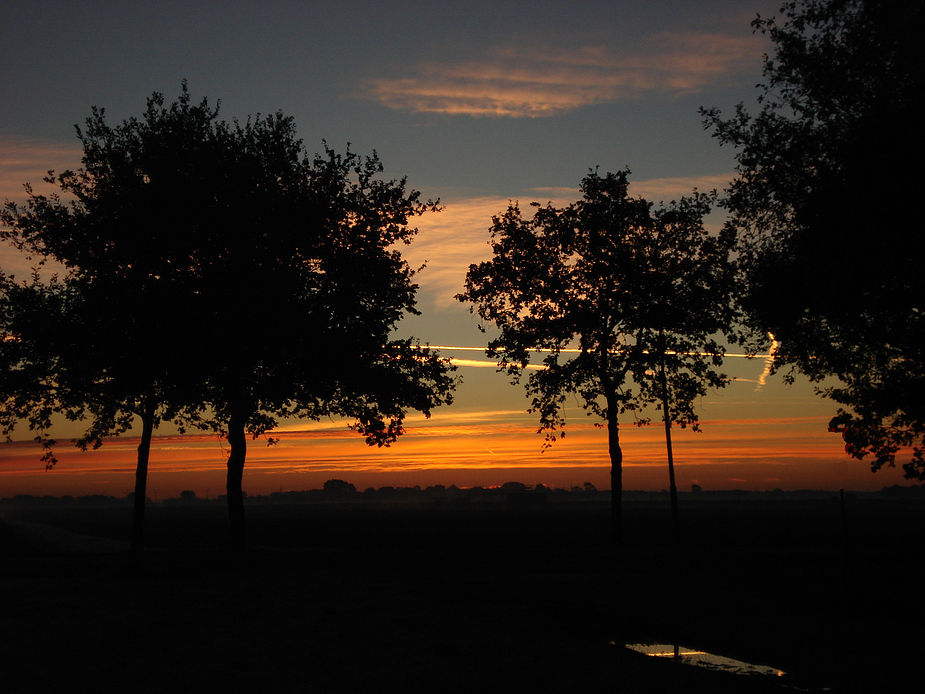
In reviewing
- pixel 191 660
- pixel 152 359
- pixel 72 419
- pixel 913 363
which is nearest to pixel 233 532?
pixel 72 419

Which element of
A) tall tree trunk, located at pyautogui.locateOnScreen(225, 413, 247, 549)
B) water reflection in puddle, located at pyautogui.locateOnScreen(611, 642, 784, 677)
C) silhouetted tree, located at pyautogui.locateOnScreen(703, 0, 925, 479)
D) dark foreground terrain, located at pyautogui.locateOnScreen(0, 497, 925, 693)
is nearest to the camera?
dark foreground terrain, located at pyautogui.locateOnScreen(0, 497, 925, 693)

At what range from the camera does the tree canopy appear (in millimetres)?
22797

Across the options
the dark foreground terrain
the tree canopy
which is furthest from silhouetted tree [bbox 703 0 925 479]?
the tree canopy

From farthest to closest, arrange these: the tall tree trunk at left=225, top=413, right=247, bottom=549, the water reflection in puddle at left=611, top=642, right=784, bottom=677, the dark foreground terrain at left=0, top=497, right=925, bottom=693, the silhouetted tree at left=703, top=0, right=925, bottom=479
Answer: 1. the tall tree trunk at left=225, top=413, right=247, bottom=549
2. the silhouetted tree at left=703, top=0, right=925, bottom=479
3. the water reflection in puddle at left=611, top=642, right=784, bottom=677
4. the dark foreground terrain at left=0, top=497, right=925, bottom=693

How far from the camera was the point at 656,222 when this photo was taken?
34.7 m

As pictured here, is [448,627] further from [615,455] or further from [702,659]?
[615,455]

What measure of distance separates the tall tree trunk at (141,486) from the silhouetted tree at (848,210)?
19.6m

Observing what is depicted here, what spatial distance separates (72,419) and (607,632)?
22.0 metres

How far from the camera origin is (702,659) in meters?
12.1

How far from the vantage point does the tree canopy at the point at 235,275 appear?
22797 mm

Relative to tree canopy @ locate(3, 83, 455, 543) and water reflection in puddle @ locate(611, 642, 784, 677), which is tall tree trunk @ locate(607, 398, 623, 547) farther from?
water reflection in puddle @ locate(611, 642, 784, 677)

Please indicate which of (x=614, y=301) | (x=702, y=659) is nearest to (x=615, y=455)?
(x=614, y=301)

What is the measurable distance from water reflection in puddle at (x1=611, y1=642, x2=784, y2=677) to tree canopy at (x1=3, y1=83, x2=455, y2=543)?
15.5 meters

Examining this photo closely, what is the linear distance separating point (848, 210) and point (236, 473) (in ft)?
77.9
